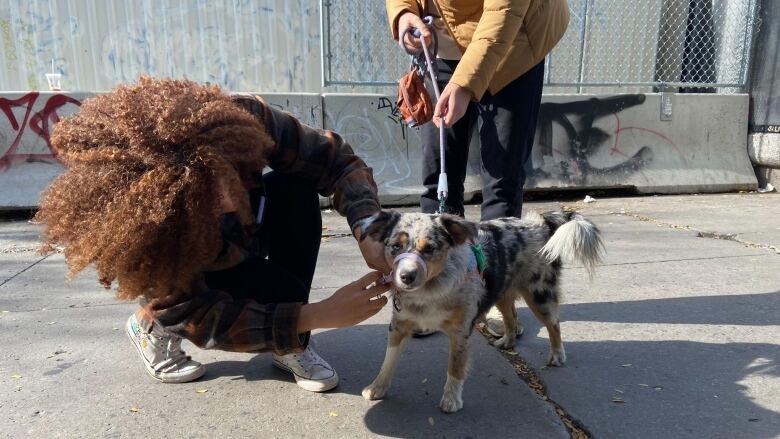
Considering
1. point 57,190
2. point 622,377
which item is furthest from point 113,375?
point 622,377

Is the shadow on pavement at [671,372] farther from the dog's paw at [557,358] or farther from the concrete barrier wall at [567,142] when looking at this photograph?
the concrete barrier wall at [567,142]

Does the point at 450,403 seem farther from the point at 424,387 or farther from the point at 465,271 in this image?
the point at 465,271

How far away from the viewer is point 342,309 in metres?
2.02

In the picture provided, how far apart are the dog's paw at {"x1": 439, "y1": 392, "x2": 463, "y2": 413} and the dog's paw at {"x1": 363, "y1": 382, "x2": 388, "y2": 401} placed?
0.26m

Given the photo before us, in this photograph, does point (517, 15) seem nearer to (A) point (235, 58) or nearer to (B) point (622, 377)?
(B) point (622, 377)

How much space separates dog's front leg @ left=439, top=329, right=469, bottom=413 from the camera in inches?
92.0

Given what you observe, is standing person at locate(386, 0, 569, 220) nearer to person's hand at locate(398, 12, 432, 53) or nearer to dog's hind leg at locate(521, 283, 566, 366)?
person's hand at locate(398, 12, 432, 53)

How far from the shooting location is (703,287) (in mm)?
3670

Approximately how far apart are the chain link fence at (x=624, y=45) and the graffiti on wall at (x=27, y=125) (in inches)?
112

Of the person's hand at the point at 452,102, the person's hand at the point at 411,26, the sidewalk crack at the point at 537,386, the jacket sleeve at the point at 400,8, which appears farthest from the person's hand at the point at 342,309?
the jacket sleeve at the point at 400,8

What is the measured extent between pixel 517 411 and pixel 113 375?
1883 mm

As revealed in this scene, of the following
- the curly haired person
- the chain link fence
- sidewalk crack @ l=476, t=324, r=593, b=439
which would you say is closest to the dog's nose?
the curly haired person

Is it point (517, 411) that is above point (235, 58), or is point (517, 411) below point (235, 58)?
below

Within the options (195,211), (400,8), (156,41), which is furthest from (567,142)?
(195,211)
